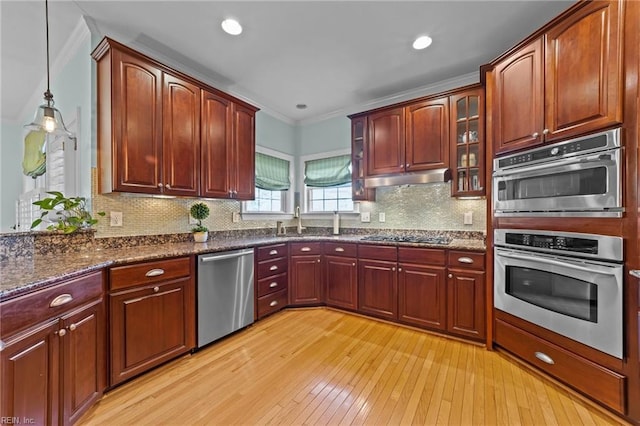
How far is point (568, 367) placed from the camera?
174 centimetres

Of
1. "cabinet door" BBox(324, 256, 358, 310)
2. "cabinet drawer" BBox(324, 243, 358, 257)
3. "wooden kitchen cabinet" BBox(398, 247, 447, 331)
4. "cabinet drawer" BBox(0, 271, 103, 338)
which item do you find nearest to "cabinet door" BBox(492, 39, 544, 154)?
"wooden kitchen cabinet" BBox(398, 247, 447, 331)

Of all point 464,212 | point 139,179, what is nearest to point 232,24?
point 139,179

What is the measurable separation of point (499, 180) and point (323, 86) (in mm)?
2233

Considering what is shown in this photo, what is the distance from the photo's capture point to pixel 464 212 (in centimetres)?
300

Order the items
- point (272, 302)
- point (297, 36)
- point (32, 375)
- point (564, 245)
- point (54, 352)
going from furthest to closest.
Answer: point (272, 302)
point (297, 36)
point (564, 245)
point (54, 352)
point (32, 375)

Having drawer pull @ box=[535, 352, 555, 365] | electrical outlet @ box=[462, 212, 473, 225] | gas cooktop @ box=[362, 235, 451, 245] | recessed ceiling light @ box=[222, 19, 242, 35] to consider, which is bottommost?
drawer pull @ box=[535, 352, 555, 365]

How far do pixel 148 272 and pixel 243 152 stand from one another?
5.41 feet

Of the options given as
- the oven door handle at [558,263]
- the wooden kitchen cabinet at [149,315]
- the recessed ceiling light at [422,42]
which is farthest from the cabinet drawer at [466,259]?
the wooden kitchen cabinet at [149,315]

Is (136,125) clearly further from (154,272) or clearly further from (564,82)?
(564,82)

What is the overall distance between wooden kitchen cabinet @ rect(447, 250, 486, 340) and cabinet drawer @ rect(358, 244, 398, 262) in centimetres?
55

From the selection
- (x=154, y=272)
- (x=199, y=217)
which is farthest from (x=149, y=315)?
(x=199, y=217)

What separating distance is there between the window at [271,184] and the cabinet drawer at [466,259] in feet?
8.17

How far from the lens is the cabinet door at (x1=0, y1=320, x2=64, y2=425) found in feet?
3.56

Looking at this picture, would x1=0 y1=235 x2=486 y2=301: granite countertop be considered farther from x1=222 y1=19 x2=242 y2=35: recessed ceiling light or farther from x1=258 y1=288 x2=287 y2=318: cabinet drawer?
x1=222 y1=19 x2=242 y2=35: recessed ceiling light
